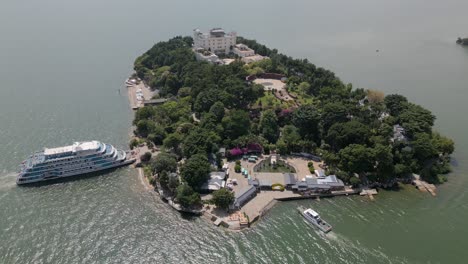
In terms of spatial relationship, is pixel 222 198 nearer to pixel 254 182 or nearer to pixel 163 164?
pixel 254 182

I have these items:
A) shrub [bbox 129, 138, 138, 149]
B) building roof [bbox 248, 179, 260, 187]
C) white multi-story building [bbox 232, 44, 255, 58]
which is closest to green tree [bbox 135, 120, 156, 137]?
shrub [bbox 129, 138, 138, 149]

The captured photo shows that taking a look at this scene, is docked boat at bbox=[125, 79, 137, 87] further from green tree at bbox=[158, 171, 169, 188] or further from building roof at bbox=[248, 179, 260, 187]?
building roof at bbox=[248, 179, 260, 187]

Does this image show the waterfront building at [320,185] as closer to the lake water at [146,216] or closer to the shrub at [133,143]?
the lake water at [146,216]

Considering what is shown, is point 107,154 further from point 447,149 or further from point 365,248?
point 447,149

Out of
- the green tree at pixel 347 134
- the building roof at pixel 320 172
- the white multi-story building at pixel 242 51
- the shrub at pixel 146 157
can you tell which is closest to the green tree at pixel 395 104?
the green tree at pixel 347 134

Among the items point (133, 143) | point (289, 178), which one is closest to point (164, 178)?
point (133, 143)

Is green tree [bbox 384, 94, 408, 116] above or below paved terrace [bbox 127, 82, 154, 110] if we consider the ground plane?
above

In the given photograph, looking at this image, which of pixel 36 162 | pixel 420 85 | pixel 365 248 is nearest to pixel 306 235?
pixel 365 248
